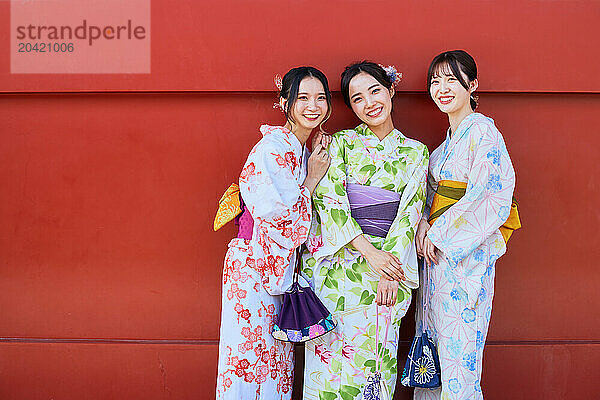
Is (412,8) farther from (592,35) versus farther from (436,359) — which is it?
(436,359)

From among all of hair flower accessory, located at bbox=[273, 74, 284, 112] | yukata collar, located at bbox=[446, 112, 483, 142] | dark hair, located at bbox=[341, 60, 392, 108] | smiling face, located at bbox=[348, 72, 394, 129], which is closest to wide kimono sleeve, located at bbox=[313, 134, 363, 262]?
smiling face, located at bbox=[348, 72, 394, 129]

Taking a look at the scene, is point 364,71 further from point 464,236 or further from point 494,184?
point 464,236

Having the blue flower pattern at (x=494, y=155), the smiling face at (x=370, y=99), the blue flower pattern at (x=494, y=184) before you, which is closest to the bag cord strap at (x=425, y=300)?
the blue flower pattern at (x=494, y=184)

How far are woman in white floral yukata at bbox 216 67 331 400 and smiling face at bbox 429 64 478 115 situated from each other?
540 mm

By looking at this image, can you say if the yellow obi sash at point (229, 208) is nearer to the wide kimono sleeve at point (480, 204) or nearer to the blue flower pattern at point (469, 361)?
the wide kimono sleeve at point (480, 204)

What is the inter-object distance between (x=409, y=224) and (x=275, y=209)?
24.6 inches

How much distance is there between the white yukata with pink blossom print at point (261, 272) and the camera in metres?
2.46

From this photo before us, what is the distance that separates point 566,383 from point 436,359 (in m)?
0.95

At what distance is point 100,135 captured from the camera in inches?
120

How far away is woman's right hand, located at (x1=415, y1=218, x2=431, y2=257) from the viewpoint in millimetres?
2623

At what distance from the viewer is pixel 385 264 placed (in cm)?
248

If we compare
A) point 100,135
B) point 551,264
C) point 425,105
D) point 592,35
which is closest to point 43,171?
point 100,135

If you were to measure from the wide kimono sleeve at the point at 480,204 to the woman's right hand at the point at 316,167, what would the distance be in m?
0.60

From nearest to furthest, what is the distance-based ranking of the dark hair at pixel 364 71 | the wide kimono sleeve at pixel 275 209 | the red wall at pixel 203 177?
1. the wide kimono sleeve at pixel 275 209
2. the dark hair at pixel 364 71
3. the red wall at pixel 203 177
